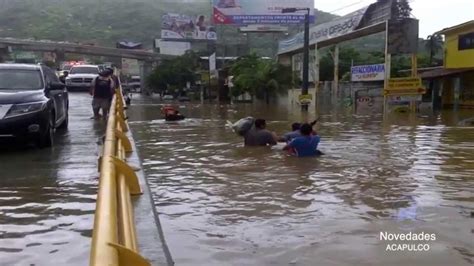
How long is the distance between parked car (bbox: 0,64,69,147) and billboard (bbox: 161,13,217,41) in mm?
75549

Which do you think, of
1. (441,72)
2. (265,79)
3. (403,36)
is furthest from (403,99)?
(265,79)

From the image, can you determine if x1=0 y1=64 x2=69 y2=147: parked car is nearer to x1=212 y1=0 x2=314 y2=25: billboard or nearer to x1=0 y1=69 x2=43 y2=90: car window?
x1=0 y1=69 x2=43 y2=90: car window

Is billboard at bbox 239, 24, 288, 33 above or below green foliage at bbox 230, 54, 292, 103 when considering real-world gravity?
above

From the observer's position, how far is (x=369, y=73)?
36.3 m

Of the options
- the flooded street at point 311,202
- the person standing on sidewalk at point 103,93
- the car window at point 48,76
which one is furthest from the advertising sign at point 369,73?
the car window at point 48,76

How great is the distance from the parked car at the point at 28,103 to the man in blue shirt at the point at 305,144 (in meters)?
4.21

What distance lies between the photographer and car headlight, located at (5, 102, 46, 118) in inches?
365

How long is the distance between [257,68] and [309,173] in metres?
38.5

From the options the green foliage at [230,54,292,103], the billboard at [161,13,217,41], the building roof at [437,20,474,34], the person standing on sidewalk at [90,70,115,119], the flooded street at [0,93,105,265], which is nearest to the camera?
the flooded street at [0,93,105,265]

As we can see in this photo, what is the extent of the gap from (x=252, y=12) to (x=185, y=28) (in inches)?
1079

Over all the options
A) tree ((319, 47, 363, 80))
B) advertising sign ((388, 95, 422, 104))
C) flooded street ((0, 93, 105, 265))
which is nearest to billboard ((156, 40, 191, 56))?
tree ((319, 47, 363, 80))

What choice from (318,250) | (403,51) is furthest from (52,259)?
(403,51)

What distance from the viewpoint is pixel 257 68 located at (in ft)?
155

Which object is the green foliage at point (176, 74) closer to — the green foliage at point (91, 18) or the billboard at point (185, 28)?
the billboard at point (185, 28)
